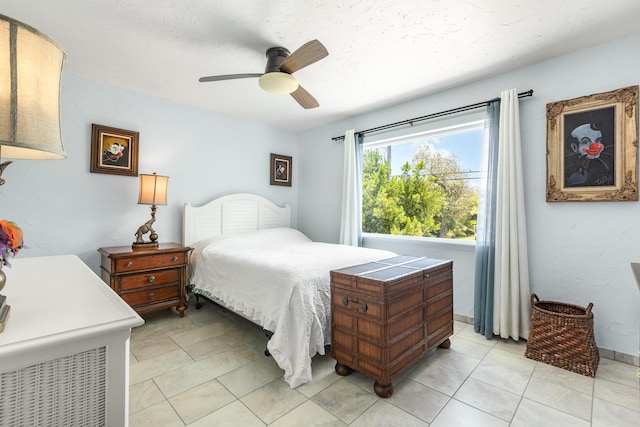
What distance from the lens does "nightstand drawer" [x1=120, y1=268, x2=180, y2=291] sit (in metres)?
2.68

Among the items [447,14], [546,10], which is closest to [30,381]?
[447,14]

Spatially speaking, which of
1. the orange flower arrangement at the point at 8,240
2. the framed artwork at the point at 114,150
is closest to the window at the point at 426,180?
the framed artwork at the point at 114,150

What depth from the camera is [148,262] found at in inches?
110

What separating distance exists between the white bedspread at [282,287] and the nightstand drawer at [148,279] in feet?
0.83

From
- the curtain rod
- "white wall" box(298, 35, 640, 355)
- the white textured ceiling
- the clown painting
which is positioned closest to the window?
the curtain rod

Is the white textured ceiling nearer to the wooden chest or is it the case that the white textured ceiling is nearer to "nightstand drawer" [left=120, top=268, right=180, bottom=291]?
the wooden chest

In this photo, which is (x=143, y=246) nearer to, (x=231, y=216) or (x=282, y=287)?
(x=231, y=216)

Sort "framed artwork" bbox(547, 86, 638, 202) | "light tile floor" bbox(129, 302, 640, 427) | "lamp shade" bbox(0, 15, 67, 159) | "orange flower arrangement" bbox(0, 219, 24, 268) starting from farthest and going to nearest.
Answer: "framed artwork" bbox(547, 86, 638, 202) → "light tile floor" bbox(129, 302, 640, 427) → "orange flower arrangement" bbox(0, 219, 24, 268) → "lamp shade" bbox(0, 15, 67, 159)

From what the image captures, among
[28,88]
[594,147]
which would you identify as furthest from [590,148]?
[28,88]

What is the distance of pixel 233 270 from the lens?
259cm

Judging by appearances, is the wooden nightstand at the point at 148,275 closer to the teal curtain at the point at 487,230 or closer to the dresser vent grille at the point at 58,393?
the dresser vent grille at the point at 58,393

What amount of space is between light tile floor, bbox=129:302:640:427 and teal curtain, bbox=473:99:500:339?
35cm

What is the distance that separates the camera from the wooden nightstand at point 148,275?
264 centimetres

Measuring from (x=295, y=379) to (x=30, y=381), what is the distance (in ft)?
4.81
